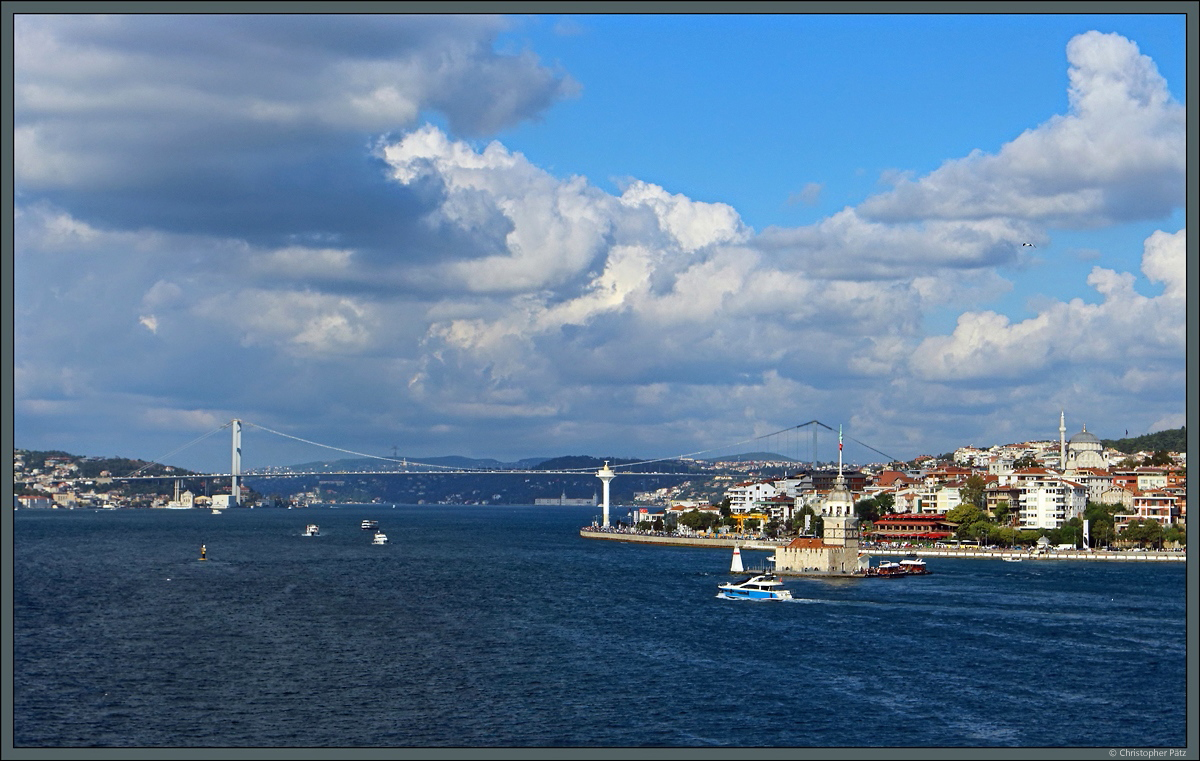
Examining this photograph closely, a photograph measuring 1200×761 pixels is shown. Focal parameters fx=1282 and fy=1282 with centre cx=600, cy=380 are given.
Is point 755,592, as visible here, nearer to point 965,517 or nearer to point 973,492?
point 965,517

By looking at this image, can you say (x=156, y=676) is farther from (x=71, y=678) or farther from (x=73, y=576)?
(x=73, y=576)

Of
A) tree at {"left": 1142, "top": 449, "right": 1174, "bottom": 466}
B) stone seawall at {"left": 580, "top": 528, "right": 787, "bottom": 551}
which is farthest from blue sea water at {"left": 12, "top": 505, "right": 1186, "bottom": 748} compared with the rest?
tree at {"left": 1142, "top": 449, "right": 1174, "bottom": 466}

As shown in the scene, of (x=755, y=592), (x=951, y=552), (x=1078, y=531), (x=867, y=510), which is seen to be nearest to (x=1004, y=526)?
(x=1078, y=531)

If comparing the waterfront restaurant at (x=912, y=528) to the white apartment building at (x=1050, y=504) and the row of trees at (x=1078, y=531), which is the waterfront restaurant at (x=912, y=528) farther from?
the white apartment building at (x=1050, y=504)

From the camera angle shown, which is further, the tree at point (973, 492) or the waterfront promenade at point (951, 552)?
the tree at point (973, 492)

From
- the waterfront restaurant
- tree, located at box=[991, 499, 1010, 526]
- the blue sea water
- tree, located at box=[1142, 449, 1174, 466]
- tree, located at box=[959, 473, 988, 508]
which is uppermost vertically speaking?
tree, located at box=[1142, 449, 1174, 466]

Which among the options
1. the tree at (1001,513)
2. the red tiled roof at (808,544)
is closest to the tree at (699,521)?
the tree at (1001,513)

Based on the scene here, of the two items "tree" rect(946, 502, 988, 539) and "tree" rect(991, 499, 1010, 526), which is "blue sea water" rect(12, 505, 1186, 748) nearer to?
"tree" rect(946, 502, 988, 539)
